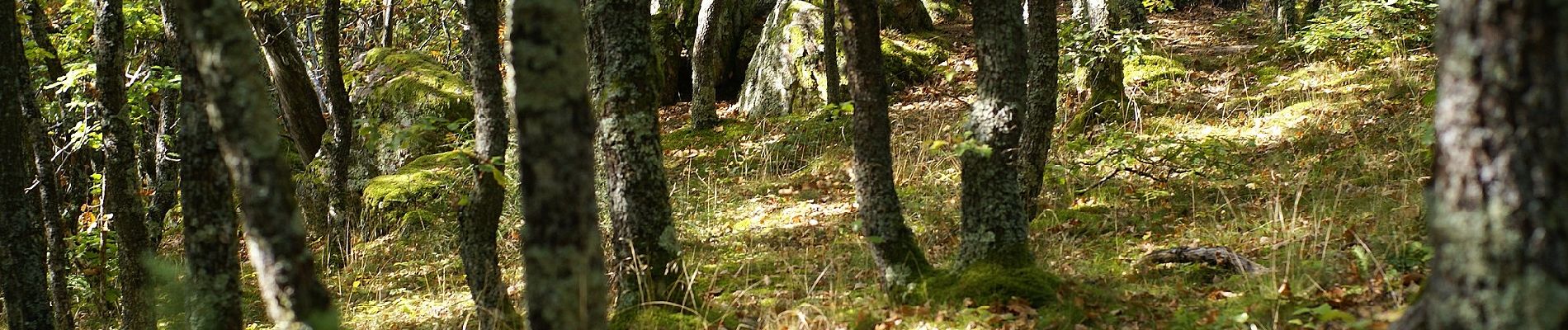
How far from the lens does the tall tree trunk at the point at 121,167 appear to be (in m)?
7.91

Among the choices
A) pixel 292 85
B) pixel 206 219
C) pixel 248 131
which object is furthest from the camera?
pixel 292 85

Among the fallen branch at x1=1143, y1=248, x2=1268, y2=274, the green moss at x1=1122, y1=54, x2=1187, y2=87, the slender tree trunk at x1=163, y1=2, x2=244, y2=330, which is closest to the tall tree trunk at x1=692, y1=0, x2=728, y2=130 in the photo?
the green moss at x1=1122, y1=54, x2=1187, y2=87

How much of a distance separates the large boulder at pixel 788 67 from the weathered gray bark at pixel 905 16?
67.1 inches

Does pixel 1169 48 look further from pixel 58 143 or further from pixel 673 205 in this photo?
pixel 58 143

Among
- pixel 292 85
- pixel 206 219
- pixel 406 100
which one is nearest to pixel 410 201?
pixel 406 100

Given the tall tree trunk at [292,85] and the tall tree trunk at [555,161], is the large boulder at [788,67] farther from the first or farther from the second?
the tall tree trunk at [555,161]

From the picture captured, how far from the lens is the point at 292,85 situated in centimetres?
1020

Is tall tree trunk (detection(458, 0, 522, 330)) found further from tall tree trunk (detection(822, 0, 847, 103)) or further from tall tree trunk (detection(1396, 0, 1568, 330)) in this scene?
tall tree trunk (detection(822, 0, 847, 103))

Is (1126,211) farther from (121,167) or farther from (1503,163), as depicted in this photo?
(121,167)

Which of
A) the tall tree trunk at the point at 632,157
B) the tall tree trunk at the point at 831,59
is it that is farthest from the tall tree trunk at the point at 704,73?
the tall tree trunk at the point at 632,157

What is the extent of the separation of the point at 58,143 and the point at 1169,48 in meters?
16.6

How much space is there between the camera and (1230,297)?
526cm

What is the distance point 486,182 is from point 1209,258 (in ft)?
14.1

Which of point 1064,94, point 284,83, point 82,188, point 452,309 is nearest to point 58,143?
point 82,188
